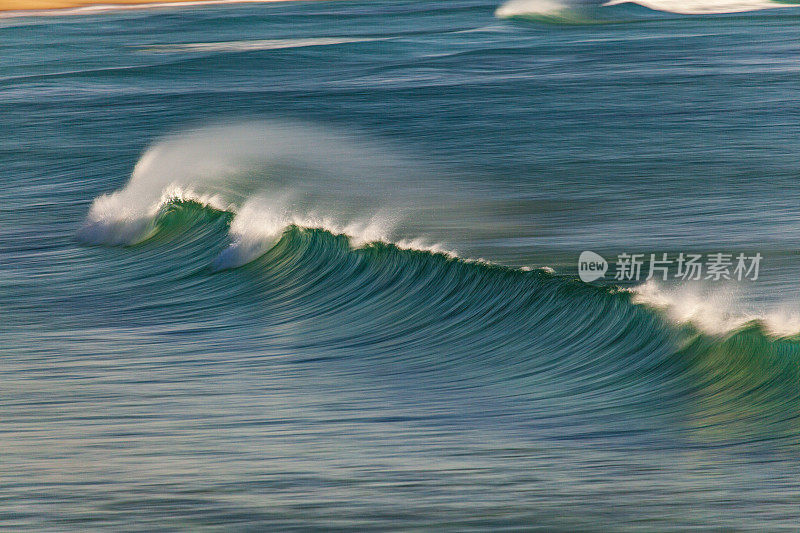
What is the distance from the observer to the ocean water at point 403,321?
674cm

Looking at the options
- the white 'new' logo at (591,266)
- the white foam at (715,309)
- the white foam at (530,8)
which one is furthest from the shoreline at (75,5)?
the white foam at (715,309)

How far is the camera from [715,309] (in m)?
9.44

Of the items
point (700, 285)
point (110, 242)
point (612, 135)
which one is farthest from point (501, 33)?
point (700, 285)

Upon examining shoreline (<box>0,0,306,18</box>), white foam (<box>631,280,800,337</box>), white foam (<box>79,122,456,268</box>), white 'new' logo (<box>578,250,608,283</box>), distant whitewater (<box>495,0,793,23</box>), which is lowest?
white foam (<box>631,280,800,337</box>)

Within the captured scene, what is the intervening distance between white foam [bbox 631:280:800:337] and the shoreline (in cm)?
6086

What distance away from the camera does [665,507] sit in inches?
249

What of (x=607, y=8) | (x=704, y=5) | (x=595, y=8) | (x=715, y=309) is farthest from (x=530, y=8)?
(x=715, y=309)

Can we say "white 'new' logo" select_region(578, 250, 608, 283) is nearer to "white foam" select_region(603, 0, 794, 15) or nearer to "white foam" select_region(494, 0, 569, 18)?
"white foam" select_region(603, 0, 794, 15)

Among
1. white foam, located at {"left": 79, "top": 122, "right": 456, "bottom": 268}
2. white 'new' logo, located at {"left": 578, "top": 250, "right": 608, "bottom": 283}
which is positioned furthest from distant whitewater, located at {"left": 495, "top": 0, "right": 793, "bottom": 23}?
white 'new' logo, located at {"left": 578, "top": 250, "right": 608, "bottom": 283}

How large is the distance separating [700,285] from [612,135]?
12132 mm

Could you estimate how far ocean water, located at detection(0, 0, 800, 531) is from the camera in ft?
22.1

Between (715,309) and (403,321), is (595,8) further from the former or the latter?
(715,309)

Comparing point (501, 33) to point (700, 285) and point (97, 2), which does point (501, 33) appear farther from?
point (700, 285)

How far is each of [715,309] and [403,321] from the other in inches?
115
